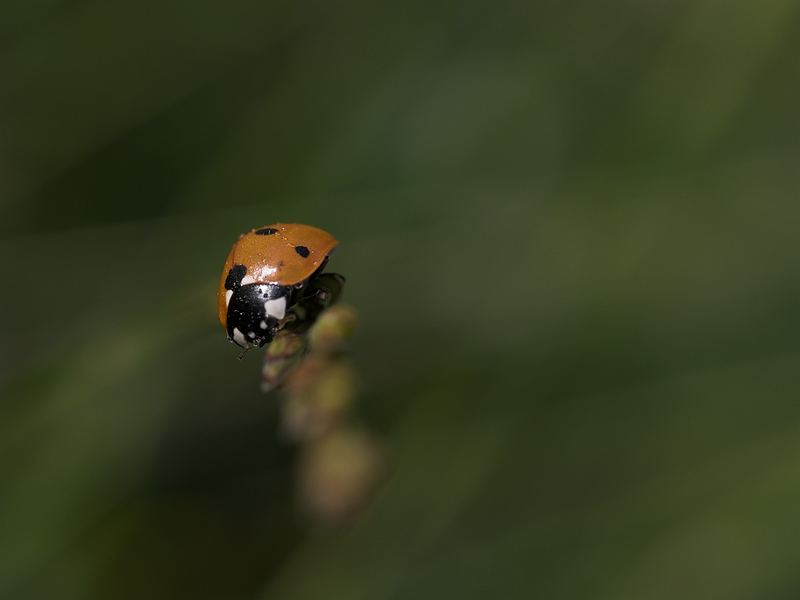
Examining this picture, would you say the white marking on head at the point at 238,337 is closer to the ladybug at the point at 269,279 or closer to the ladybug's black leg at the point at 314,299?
the ladybug at the point at 269,279

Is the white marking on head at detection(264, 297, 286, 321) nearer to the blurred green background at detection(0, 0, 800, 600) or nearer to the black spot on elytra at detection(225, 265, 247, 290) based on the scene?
the black spot on elytra at detection(225, 265, 247, 290)

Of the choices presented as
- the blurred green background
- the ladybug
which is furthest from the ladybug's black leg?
the blurred green background

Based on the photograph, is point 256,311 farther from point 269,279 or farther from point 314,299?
point 314,299

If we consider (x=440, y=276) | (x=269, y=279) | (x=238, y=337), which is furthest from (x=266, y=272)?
(x=440, y=276)

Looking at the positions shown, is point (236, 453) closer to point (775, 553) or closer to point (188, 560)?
point (188, 560)

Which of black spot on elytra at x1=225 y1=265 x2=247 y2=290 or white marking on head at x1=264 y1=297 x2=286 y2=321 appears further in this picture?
black spot on elytra at x1=225 y1=265 x2=247 y2=290
